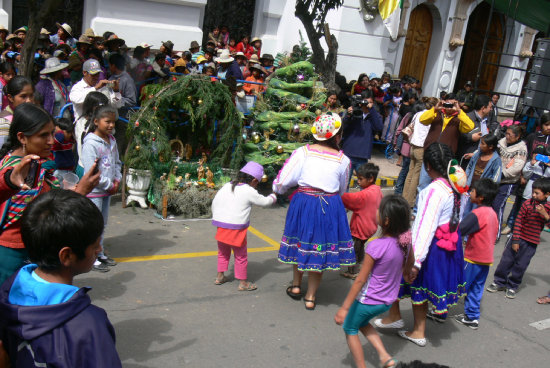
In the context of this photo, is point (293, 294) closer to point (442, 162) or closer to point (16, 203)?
point (442, 162)

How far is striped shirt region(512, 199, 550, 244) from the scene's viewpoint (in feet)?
19.9

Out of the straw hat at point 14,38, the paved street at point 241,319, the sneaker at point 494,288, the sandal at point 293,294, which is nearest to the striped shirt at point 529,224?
the sneaker at point 494,288

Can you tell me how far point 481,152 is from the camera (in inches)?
295

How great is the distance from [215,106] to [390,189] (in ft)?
14.7

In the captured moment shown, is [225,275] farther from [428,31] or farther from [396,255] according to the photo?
[428,31]

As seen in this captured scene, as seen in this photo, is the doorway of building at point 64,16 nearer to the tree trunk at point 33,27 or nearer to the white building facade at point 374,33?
the white building facade at point 374,33

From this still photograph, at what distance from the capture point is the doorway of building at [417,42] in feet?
55.5

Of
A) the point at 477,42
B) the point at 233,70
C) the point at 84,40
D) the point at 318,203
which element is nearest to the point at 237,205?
the point at 318,203

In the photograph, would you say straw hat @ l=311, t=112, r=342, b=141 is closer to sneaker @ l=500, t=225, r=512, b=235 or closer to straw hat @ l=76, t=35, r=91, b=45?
sneaker @ l=500, t=225, r=512, b=235

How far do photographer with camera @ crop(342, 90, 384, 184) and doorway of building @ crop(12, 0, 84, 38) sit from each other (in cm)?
703

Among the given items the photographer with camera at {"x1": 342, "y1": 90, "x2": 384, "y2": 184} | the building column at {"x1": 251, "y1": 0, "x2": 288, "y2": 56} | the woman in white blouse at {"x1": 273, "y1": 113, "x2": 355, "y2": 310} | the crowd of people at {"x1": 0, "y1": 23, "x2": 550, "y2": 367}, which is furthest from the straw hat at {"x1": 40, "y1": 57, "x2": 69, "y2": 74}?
the building column at {"x1": 251, "y1": 0, "x2": 288, "y2": 56}

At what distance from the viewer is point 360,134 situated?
8625 millimetres

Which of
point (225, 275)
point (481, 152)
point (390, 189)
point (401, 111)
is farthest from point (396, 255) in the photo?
point (401, 111)

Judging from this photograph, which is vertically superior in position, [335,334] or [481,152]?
[481,152]
